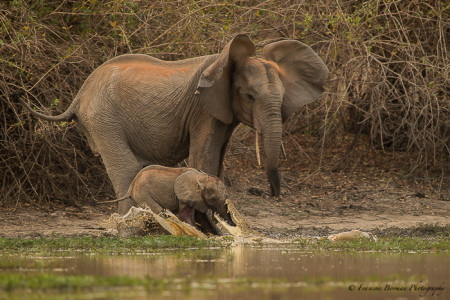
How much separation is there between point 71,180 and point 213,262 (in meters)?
5.37

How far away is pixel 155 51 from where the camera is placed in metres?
12.1

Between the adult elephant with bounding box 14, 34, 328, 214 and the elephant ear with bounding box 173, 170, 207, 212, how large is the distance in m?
0.25

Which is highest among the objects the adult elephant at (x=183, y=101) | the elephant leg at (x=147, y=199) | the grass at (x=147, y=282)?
the adult elephant at (x=183, y=101)

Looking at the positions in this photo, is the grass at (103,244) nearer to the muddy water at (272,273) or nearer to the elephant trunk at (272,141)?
the muddy water at (272,273)

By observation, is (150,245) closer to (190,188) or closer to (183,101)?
(190,188)

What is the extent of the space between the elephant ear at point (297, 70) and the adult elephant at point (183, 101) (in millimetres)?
12

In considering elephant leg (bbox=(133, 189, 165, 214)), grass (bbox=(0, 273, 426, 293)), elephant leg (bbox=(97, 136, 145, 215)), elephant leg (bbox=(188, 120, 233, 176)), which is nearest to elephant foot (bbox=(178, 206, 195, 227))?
elephant leg (bbox=(133, 189, 165, 214))

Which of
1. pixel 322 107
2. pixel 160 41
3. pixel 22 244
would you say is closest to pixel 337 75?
pixel 322 107

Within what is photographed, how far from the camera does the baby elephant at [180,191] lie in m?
9.59

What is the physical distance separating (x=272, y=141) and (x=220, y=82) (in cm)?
90

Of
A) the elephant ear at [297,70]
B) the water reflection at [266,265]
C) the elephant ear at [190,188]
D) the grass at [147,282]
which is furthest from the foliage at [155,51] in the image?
the grass at [147,282]

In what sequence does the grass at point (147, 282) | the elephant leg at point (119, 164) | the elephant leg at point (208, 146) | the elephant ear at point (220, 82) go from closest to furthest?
the grass at point (147, 282), the elephant ear at point (220, 82), the elephant leg at point (208, 146), the elephant leg at point (119, 164)

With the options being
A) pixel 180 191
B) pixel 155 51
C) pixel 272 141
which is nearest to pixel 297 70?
pixel 272 141

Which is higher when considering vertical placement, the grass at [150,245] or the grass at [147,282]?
the grass at [147,282]
